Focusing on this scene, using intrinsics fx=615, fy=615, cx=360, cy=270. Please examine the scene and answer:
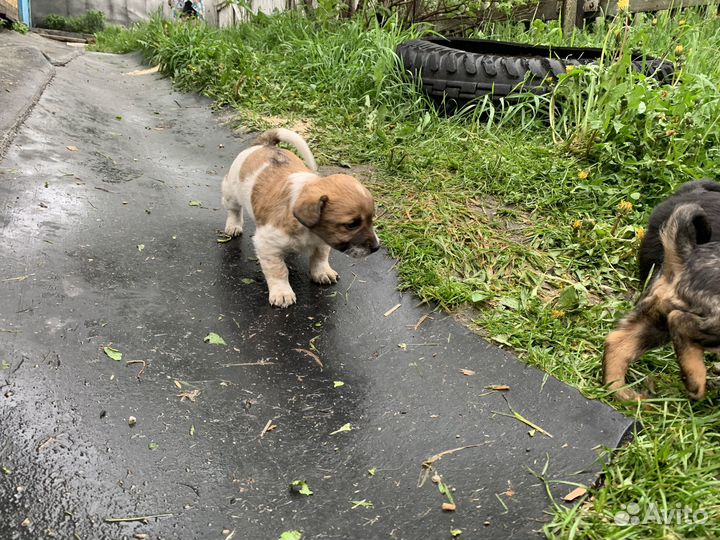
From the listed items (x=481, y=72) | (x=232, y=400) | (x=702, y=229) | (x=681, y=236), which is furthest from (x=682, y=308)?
(x=481, y=72)

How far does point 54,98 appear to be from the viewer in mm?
Result: 6613

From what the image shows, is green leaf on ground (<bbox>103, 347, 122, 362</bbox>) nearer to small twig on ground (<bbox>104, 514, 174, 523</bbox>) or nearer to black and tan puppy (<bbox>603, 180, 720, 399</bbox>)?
small twig on ground (<bbox>104, 514, 174, 523</bbox>)

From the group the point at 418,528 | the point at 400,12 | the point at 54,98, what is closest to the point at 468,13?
the point at 400,12

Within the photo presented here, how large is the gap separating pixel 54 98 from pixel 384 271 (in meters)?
4.52

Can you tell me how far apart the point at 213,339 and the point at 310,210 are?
37.6 inches

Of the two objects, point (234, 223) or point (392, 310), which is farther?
point (234, 223)

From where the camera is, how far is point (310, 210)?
147 inches

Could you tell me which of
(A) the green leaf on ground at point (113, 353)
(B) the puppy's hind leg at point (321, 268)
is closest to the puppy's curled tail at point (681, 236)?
(B) the puppy's hind leg at point (321, 268)

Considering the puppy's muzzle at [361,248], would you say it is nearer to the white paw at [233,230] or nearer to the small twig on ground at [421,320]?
the small twig on ground at [421,320]

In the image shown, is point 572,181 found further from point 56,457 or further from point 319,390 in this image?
point 56,457

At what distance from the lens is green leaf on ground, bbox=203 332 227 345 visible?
3.52 m

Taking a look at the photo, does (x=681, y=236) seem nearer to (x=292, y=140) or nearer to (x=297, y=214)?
(x=297, y=214)

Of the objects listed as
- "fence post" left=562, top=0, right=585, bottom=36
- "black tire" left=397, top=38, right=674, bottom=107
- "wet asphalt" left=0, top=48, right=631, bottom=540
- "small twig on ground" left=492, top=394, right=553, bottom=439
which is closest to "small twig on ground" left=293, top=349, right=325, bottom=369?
"wet asphalt" left=0, top=48, right=631, bottom=540

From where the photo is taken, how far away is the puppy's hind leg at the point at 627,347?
3113 mm
